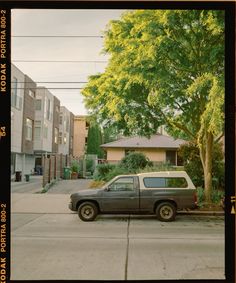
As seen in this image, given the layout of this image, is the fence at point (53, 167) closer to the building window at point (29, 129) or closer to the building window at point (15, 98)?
the building window at point (15, 98)

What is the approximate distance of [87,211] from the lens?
1323 centimetres

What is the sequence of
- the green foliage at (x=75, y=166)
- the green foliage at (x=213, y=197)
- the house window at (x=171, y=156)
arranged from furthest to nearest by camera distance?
1. the green foliage at (x=75, y=166)
2. the house window at (x=171, y=156)
3. the green foliage at (x=213, y=197)

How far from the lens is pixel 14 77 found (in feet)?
92.2

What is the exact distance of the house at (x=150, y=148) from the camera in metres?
19.5

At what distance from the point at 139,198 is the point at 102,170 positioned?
21.9 ft

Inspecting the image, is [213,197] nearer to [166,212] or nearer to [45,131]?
[166,212]

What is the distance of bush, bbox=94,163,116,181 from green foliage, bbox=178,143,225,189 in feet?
11.7

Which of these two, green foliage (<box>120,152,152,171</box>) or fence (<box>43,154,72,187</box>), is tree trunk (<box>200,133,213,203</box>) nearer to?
green foliage (<box>120,152,152,171</box>)

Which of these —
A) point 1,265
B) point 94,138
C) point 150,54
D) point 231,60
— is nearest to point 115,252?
point 1,265

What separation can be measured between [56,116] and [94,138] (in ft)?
65.4

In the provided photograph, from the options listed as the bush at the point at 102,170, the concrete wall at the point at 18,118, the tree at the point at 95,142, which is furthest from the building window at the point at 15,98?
the bush at the point at 102,170

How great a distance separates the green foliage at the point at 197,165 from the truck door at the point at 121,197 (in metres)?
5.58

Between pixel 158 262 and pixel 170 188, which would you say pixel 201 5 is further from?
pixel 170 188

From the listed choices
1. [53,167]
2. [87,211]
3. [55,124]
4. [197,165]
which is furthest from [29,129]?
[87,211]
